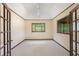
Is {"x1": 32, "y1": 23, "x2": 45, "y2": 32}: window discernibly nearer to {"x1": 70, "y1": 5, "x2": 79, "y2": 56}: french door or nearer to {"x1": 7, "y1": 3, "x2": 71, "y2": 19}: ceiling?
{"x1": 7, "y1": 3, "x2": 71, "y2": 19}: ceiling

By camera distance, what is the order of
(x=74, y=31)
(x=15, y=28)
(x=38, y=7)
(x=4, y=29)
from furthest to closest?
(x=15, y=28), (x=38, y=7), (x=74, y=31), (x=4, y=29)

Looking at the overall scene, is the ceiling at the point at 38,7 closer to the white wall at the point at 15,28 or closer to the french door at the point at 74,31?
the white wall at the point at 15,28

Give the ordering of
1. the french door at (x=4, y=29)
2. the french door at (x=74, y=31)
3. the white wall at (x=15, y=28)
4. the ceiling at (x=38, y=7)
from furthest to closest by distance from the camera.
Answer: the white wall at (x=15, y=28) < the ceiling at (x=38, y=7) < the french door at (x=74, y=31) < the french door at (x=4, y=29)

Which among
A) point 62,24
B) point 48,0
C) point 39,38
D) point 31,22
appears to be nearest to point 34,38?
point 39,38

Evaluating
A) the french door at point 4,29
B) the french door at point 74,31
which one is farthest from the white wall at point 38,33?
the french door at point 4,29

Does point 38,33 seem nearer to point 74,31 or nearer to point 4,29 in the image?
point 74,31

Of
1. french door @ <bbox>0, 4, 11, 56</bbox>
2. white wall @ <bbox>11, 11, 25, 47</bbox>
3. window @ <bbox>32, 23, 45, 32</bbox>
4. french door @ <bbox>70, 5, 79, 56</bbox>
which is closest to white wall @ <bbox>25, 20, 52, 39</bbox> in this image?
window @ <bbox>32, 23, 45, 32</bbox>

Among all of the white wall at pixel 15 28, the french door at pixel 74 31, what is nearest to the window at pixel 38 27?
the white wall at pixel 15 28

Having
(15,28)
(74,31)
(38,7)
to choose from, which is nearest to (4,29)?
(74,31)

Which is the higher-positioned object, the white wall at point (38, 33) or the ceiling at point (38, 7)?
the ceiling at point (38, 7)

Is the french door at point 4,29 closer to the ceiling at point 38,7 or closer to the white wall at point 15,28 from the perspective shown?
the ceiling at point 38,7

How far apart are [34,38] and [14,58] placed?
12511mm

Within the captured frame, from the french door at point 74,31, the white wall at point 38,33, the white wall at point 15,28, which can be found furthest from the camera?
the white wall at point 38,33

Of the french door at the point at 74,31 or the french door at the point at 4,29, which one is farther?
the french door at the point at 74,31
